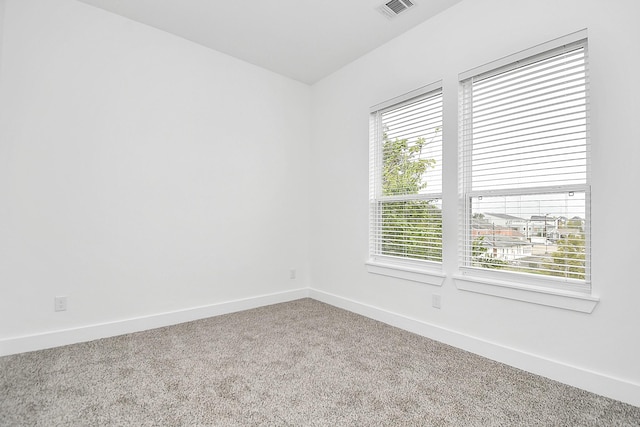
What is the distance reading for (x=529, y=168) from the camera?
7.23 ft

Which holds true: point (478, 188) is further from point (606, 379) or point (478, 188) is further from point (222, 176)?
point (222, 176)

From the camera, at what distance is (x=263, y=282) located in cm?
366

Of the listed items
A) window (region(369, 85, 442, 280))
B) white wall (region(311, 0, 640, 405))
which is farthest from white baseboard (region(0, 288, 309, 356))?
window (region(369, 85, 442, 280))

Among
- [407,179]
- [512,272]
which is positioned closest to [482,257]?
[512,272]

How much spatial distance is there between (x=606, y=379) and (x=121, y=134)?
3.72 m

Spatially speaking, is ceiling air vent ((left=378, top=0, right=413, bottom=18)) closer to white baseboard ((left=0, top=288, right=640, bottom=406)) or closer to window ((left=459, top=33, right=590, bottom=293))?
window ((left=459, top=33, right=590, bottom=293))

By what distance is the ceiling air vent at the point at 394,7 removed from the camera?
252cm

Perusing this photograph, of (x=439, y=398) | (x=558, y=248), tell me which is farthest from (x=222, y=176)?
(x=558, y=248)

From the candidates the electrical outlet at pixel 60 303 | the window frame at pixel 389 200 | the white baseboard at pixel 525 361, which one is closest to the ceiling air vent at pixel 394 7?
the window frame at pixel 389 200

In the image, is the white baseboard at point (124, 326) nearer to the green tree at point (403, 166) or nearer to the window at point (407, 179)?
the window at point (407, 179)

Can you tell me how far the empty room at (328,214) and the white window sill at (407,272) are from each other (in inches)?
0.8

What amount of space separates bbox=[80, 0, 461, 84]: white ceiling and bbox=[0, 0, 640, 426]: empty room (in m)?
0.03

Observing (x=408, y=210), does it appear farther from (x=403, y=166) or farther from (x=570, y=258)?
(x=570, y=258)

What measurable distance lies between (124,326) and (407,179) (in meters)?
2.74
